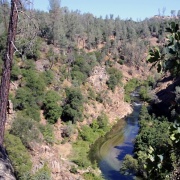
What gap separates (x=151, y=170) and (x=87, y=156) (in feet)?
101

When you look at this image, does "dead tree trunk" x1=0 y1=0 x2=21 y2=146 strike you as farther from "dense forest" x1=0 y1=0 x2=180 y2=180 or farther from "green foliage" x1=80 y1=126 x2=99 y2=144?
"green foliage" x1=80 y1=126 x2=99 y2=144

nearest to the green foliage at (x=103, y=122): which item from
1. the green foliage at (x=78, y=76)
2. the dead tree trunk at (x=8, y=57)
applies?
the green foliage at (x=78, y=76)

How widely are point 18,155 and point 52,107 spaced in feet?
47.0

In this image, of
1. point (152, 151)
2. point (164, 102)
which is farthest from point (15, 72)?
point (152, 151)

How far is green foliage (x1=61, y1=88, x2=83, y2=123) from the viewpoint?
38.3 meters

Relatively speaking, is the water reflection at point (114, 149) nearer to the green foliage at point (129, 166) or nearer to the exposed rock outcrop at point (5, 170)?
the green foliage at point (129, 166)

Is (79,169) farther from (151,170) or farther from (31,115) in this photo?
(151,170)

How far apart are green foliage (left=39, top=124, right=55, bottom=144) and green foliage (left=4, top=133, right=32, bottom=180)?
7.49m

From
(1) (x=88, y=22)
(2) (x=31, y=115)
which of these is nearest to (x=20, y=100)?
(2) (x=31, y=115)

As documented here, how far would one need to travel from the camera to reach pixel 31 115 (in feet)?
116

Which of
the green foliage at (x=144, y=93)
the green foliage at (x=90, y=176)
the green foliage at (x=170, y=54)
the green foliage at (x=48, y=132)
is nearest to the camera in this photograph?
the green foliage at (x=170, y=54)

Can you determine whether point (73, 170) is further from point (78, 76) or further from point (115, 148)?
point (78, 76)

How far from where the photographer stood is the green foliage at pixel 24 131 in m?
27.0

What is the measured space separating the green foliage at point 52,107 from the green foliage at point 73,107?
3.41 ft
